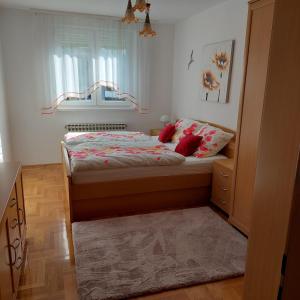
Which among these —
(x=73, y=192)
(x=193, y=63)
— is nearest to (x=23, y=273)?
(x=73, y=192)

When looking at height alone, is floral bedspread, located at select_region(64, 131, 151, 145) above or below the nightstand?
above

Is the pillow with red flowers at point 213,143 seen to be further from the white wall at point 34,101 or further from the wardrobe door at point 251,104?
the white wall at point 34,101

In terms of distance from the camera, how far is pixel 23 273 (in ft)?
6.85

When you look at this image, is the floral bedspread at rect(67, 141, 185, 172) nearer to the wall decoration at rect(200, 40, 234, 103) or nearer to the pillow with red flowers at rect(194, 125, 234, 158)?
the pillow with red flowers at rect(194, 125, 234, 158)

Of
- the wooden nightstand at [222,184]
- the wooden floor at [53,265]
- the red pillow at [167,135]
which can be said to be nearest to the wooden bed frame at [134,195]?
the wooden nightstand at [222,184]

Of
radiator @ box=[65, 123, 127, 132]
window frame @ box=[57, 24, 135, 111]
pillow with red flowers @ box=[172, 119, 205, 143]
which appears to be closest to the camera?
pillow with red flowers @ box=[172, 119, 205, 143]

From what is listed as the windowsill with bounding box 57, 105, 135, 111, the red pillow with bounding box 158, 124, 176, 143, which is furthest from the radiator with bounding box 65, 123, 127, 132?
the red pillow with bounding box 158, 124, 176, 143

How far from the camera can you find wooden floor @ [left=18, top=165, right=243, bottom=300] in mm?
1917

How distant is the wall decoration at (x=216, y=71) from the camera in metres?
3.53

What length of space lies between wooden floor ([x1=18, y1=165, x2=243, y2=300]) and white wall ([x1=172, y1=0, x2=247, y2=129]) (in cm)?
211

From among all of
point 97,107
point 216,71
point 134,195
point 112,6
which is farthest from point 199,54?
point 134,195

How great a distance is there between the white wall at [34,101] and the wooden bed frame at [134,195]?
5.87 ft

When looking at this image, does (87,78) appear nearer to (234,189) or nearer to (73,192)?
(73,192)

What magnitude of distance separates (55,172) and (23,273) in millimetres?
2491
